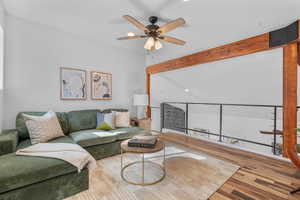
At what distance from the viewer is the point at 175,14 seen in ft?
8.30

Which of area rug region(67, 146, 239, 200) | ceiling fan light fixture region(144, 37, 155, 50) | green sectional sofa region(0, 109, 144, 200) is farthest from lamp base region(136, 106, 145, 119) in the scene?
green sectional sofa region(0, 109, 144, 200)

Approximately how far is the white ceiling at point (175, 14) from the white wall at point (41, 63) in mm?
255

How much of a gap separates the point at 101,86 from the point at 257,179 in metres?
3.56

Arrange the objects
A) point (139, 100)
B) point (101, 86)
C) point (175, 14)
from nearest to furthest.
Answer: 1. point (175, 14)
2. point (101, 86)
3. point (139, 100)

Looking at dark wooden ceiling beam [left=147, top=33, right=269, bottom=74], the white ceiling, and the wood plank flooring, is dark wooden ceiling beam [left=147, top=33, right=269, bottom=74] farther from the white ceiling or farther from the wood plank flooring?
the wood plank flooring

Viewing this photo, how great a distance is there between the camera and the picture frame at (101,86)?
11.9ft

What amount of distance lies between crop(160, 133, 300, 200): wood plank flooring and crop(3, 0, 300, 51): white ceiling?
2300mm

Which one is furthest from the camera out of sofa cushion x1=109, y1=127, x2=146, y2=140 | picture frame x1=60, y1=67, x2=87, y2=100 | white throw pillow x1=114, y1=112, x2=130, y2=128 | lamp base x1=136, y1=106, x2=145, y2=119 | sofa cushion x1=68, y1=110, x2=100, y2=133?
lamp base x1=136, y1=106, x2=145, y2=119

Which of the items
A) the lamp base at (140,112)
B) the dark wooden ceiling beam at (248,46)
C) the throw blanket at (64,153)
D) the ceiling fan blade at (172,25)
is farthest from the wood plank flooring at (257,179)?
the lamp base at (140,112)

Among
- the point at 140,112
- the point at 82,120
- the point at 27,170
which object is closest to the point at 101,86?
the point at 82,120

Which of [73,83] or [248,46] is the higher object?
[248,46]

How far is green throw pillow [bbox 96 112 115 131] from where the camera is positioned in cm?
301

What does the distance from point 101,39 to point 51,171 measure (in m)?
3.06

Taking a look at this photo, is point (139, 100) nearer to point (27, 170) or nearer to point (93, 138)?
point (93, 138)
